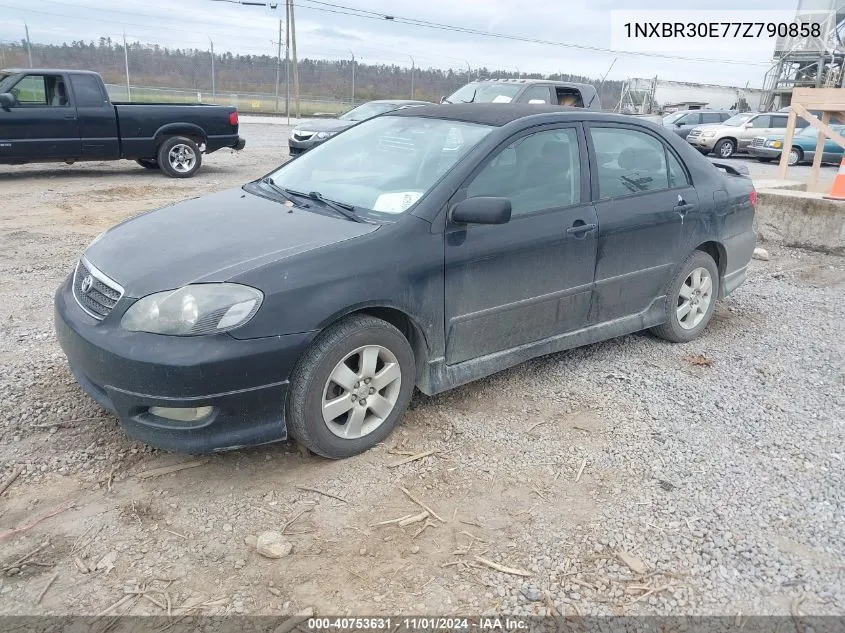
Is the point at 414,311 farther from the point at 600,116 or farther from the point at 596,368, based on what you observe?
the point at 600,116

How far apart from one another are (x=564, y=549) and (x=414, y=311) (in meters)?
1.32

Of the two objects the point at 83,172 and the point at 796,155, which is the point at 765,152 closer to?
the point at 796,155

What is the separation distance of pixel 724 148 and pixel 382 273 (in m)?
22.1

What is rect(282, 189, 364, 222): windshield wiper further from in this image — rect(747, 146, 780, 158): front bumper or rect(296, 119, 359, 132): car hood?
rect(747, 146, 780, 158): front bumper

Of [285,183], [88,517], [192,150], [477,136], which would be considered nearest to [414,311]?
[477,136]

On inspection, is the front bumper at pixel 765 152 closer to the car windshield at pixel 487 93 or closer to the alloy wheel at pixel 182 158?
the car windshield at pixel 487 93

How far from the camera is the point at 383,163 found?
4.05 metres

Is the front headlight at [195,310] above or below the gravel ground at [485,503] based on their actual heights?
above

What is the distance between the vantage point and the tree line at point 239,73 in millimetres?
31269

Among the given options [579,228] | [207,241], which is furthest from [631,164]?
[207,241]

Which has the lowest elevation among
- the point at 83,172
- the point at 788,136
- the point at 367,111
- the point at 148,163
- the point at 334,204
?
the point at 83,172

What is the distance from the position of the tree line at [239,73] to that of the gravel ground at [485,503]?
1169 inches

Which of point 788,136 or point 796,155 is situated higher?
→ point 788,136

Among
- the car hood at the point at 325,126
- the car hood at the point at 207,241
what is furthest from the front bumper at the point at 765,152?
the car hood at the point at 207,241
